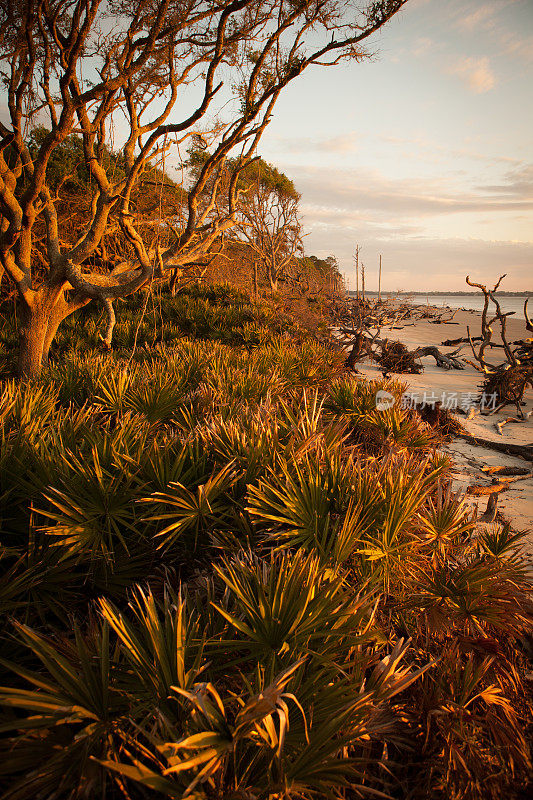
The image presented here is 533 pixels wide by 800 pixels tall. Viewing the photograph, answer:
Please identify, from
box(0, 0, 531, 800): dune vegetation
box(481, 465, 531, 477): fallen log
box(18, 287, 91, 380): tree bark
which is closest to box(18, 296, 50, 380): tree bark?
box(18, 287, 91, 380): tree bark

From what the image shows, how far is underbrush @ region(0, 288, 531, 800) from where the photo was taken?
993 mm

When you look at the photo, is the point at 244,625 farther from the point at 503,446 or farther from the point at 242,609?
the point at 503,446

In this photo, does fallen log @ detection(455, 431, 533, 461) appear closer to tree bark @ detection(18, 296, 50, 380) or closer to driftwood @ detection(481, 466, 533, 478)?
driftwood @ detection(481, 466, 533, 478)

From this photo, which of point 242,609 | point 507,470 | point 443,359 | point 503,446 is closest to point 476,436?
point 503,446

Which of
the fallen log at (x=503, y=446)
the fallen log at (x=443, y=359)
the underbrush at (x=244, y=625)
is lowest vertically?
the fallen log at (x=503, y=446)

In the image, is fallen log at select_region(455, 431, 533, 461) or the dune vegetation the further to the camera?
fallen log at select_region(455, 431, 533, 461)

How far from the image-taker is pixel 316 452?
98.5 inches

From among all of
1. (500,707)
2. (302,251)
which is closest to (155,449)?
(500,707)

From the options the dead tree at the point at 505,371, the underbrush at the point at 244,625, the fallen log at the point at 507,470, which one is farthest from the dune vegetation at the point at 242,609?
the dead tree at the point at 505,371

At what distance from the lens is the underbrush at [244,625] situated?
0.99 metres

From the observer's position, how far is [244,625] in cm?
124

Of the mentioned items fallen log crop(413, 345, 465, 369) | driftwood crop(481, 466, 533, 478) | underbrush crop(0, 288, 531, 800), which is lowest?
driftwood crop(481, 466, 533, 478)

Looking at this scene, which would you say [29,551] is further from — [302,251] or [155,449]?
[302,251]

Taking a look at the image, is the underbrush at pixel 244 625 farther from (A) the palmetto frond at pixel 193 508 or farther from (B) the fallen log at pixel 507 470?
(B) the fallen log at pixel 507 470
